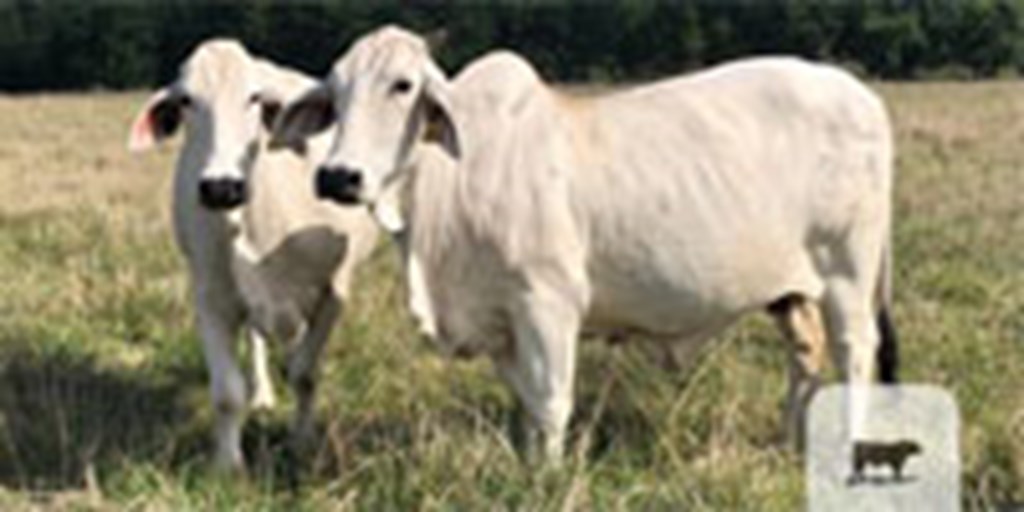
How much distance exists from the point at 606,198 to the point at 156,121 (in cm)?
177

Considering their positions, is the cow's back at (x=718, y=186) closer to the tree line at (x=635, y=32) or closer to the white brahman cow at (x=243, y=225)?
the white brahman cow at (x=243, y=225)

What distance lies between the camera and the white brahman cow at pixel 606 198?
16.8 ft

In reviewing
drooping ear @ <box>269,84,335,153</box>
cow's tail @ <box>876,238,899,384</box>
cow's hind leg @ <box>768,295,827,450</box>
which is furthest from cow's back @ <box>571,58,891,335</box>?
drooping ear @ <box>269,84,335,153</box>

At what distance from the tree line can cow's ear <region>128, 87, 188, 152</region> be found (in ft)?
112

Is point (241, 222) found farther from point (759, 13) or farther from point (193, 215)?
point (759, 13)

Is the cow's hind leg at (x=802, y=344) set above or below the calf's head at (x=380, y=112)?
below

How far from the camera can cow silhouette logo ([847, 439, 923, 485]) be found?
5.00m

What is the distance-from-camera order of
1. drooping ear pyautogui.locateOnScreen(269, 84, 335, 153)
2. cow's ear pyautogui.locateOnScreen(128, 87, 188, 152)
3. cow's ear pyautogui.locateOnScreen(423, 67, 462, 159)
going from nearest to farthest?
cow's ear pyautogui.locateOnScreen(423, 67, 462, 159)
drooping ear pyautogui.locateOnScreen(269, 84, 335, 153)
cow's ear pyautogui.locateOnScreen(128, 87, 188, 152)

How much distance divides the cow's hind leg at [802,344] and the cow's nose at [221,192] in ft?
7.25

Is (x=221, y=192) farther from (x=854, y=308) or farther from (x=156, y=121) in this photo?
(x=854, y=308)

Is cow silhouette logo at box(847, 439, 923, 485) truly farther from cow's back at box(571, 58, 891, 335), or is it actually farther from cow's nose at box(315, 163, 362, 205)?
cow's nose at box(315, 163, 362, 205)

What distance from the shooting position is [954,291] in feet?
27.2

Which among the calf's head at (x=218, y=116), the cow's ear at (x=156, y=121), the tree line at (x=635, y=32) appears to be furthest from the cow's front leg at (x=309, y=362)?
the tree line at (x=635, y=32)

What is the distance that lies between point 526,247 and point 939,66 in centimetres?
4397
